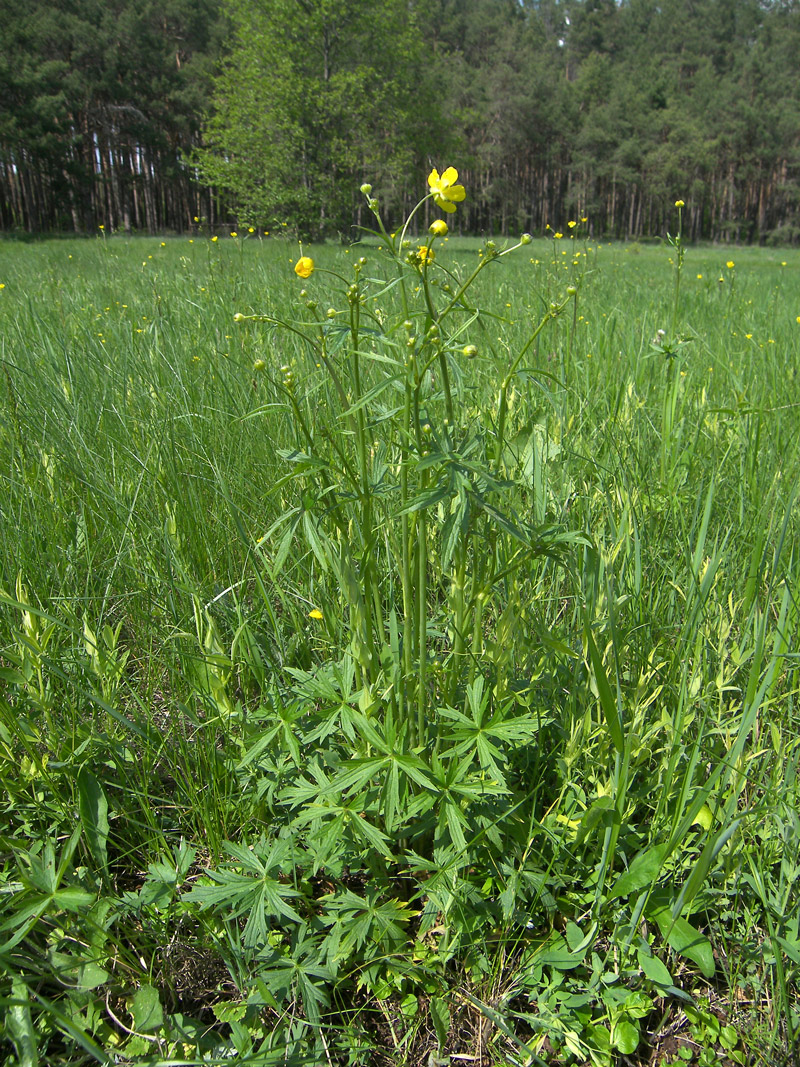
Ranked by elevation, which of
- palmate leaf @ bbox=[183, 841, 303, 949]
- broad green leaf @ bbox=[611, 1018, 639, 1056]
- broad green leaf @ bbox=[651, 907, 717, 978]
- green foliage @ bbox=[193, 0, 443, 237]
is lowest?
broad green leaf @ bbox=[611, 1018, 639, 1056]

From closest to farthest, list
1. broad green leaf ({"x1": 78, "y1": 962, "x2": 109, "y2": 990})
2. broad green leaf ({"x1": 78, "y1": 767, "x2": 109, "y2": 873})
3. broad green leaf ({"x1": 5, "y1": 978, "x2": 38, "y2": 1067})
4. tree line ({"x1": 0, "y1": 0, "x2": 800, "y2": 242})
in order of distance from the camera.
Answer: broad green leaf ({"x1": 5, "y1": 978, "x2": 38, "y2": 1067})
broad green leaf ({"x1": 78, "y1": 962, "x2": 109, "y2": 990})
broad green leaf ({"x1": 78, "y1": 767, "x2": 109, "y2": 873})
tree line ({"x1": 0, "y1": 0, "x2": 800, "y2": 242})

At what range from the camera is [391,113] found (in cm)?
2059

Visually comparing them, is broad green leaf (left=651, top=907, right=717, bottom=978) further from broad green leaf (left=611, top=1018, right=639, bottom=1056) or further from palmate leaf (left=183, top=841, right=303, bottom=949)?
palmate leaf (left=183, top=841, right=303, bottom=949)

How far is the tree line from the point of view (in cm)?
1947

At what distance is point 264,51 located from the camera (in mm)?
19250

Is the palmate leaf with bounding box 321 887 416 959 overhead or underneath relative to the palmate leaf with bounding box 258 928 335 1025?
overhead

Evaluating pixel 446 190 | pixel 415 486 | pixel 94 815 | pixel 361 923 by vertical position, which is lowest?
pixel 361 923

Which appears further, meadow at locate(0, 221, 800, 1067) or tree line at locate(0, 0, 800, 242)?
tree line at locate(0, 0, 800, 242)

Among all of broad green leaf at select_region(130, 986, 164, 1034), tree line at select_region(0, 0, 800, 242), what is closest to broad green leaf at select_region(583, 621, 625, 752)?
broad green leaf at select_region(130, 986, 164, 1034)

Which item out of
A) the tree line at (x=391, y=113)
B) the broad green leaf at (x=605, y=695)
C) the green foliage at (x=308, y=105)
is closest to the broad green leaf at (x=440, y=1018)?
the broad green leaf at (x=605, y=695)

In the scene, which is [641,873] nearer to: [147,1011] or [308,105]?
[147,1011]

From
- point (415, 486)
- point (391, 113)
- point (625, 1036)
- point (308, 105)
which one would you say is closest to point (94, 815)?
point (415, 486)

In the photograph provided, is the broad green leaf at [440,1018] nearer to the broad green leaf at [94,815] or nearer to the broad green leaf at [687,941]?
the broad green leaf at [687,941]

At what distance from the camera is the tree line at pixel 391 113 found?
766 inches
